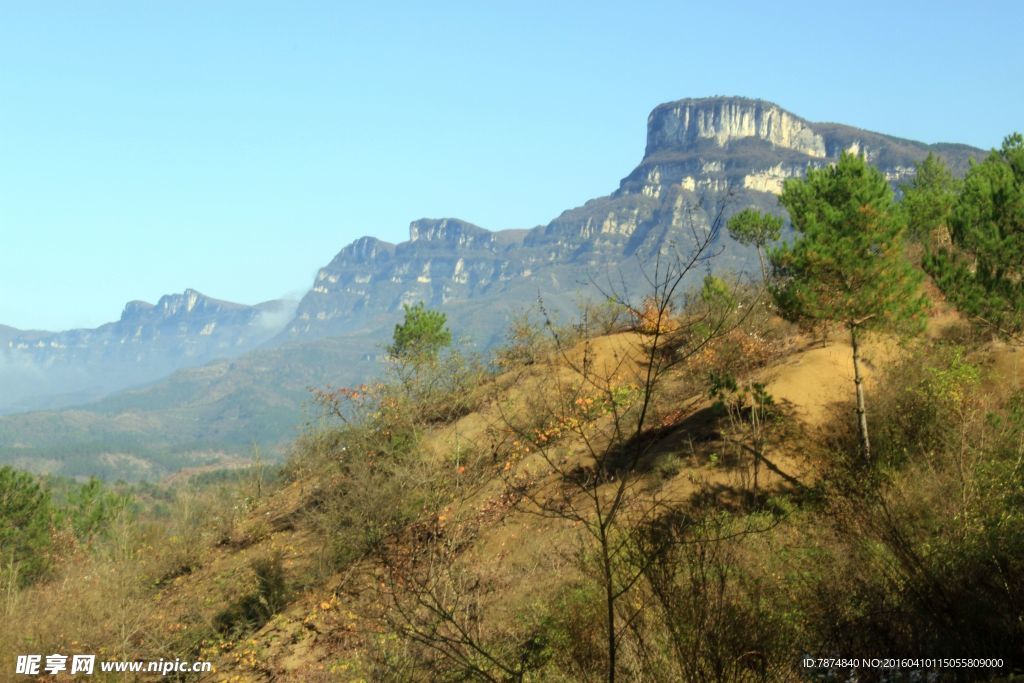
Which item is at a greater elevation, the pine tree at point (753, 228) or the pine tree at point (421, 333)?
the pine tree at point (753, 228)

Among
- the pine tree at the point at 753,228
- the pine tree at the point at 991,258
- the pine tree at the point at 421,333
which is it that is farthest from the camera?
the pine tree at the point at 753,228

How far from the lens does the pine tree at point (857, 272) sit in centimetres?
1744

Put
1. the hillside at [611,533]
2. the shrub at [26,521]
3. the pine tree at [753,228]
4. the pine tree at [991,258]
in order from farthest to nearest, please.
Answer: the pine tree at [753,228], the shrub at [26,521], the pine tree at [991,258], the hillside at [611,533]

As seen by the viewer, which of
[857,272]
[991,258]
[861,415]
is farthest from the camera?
[991,258]

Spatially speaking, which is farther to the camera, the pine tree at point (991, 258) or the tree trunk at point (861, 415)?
the pine tree at point (991, 258)

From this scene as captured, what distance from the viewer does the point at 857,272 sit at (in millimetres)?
17484

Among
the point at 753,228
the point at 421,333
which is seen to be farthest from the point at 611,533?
the point at 753,228

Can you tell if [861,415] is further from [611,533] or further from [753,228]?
[753,228]

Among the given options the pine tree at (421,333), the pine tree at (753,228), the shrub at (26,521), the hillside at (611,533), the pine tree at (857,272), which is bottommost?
the shrub at (26,521)

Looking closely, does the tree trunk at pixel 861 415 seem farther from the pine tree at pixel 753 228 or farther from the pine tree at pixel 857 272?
the pine tree at pixel 753 228

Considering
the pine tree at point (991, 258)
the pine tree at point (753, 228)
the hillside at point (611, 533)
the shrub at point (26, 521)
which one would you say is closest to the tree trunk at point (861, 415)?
the hillside at point (611, 533)

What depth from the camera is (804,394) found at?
20.8 meters

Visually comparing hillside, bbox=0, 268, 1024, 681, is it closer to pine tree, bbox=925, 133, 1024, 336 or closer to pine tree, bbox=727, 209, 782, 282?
pine tree, bbox=925, 133, 1024, 336

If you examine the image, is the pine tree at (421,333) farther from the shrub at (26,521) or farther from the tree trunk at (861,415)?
the tree trunk at (861,415)
